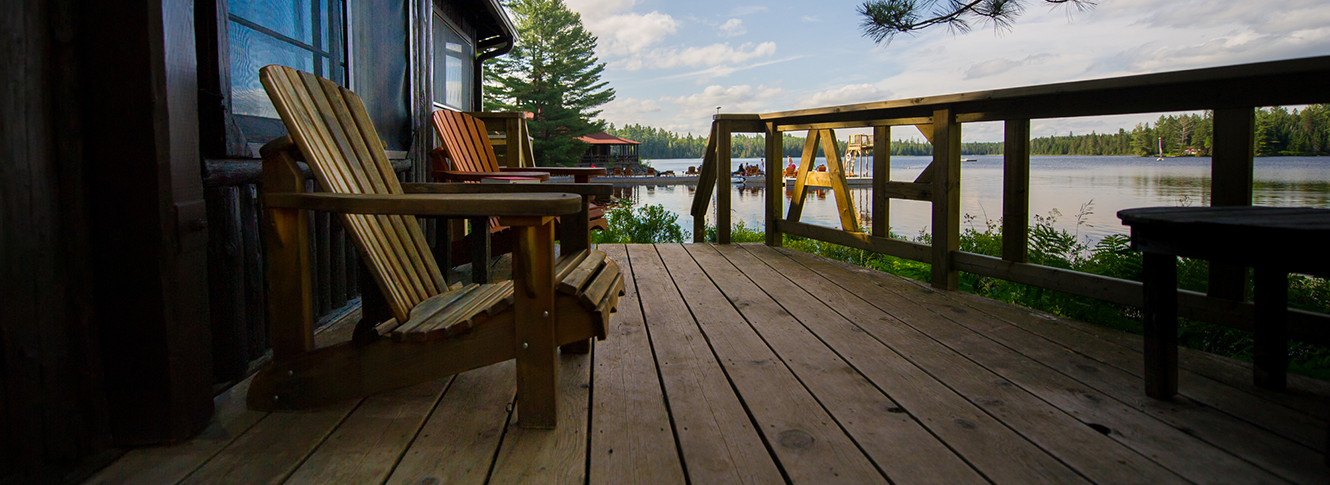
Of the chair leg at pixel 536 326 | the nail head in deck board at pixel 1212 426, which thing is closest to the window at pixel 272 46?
the chair leg at pixel 536 326

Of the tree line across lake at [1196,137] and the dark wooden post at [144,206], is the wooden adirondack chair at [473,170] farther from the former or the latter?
the tree line across lake at [1196,137]

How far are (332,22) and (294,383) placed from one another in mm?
1860

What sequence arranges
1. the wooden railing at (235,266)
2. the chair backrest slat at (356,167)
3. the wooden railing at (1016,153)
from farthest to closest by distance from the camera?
the wooden railing at (1016,153) < the wooden railing at (235,266) < the chair backrest slat at (356,167)

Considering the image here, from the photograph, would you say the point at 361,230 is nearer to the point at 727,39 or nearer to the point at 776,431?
the point at 776,431

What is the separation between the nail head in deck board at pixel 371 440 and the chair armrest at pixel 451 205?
0.47 m

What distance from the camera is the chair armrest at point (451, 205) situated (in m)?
1.35

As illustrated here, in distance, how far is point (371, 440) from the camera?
144 cm

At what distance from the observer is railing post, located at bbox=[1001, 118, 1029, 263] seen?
269 centimetres

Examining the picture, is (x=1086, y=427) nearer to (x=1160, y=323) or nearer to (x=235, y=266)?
(x=1160, y=323)

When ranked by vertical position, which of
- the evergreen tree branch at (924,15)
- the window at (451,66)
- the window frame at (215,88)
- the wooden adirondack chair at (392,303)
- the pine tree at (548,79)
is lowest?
the wooden adirondack chair at (392,303)

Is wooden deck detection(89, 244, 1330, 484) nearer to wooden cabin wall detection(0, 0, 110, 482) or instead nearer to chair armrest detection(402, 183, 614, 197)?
wooden cabin wall detection(0, 0, 110, 482)

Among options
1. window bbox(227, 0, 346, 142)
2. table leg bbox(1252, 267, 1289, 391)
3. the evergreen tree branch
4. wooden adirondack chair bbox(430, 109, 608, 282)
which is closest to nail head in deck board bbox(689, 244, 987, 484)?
table leg bbox(1252, 267, 1289, 391)

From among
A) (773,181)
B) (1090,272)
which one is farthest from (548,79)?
(1090,272)

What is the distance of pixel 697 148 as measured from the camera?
84.4m
